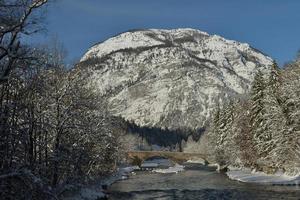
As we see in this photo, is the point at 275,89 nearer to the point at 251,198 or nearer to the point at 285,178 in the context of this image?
the point at 285,178

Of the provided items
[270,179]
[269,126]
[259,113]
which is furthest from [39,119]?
[259,113]

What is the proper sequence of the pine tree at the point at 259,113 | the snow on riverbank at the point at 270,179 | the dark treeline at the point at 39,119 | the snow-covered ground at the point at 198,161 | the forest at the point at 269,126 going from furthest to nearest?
the snow-covered ground at the point at 198,161 < the pine tree at the point at 259,113 < the snow on riverbank at the point at 270,179 < the forest at the point at 269,126 < the dark treeline at the point at 39,119

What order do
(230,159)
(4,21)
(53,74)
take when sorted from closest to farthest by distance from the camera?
(4,21), (53,74), (230,159)

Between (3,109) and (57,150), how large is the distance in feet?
A: 42.6

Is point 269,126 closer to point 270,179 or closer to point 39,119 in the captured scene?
point 270,179

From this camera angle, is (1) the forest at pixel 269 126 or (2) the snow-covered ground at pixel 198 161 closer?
(1) the forest at pixel 269 126

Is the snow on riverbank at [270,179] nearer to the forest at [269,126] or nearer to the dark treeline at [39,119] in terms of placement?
the forest at [269,126]

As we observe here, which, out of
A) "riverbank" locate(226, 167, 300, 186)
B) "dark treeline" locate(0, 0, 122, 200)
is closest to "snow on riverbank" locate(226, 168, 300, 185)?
"riverbank" locate(226, 167, 300, 186)

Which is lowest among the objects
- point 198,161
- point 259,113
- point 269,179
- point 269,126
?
point 269,179

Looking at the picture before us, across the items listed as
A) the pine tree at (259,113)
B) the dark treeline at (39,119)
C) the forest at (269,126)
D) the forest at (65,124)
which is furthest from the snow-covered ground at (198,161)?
the dark treeline at (39,119)

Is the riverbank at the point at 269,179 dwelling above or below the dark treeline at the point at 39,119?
below

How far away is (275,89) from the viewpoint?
6469cm

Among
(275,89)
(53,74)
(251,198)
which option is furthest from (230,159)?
(53,74)

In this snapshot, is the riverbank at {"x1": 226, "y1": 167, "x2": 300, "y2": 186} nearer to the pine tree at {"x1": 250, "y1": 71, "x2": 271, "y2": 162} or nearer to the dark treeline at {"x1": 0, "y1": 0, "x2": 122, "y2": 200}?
the pine tree at {"x1": 250, "y1": 71, "x2": 271, "y2": 162}
